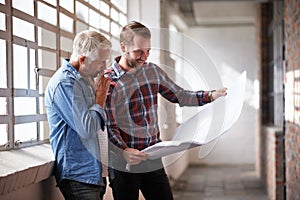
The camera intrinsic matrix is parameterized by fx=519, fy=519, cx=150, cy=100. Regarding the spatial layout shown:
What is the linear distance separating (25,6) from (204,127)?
1065 millimetres

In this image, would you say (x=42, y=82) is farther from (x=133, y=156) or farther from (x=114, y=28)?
(x=114, y=28)

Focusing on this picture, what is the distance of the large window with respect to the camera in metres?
2.34

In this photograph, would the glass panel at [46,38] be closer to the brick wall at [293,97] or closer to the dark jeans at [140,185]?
the dark jeans at [140,185]

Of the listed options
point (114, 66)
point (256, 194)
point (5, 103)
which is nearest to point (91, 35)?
point (114, 66)

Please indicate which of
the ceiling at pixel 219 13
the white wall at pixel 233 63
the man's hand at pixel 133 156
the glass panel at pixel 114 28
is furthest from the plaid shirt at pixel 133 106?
the white wall at pixel 233 63

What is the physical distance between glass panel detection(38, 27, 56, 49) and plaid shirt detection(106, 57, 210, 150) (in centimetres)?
51

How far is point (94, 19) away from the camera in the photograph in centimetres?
353

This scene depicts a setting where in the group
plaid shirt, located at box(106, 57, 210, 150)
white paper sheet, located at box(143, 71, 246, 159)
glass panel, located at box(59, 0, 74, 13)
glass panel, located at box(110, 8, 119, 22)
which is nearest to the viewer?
white paper sheet, located at box(143, 71, 246, 159)

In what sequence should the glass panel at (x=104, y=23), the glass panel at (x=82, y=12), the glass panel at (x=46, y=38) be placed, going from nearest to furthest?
1. the glass panel at (x=46, y=38)
2. the glass panel at (x=82, y=12)
3. the glass panel at (x=104, y=23)

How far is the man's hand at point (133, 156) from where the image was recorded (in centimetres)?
234

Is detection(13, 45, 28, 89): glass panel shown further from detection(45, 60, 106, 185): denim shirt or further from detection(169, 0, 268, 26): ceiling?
detection(169, 0, 268, 26): ceiling

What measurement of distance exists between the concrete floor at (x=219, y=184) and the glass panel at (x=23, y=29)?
3459 mm

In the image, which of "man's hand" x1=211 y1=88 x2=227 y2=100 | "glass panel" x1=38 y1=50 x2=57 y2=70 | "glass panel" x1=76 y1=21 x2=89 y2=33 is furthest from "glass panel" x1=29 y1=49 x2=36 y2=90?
"man's hand" x1=211 y1=88 x2=227 y2=100

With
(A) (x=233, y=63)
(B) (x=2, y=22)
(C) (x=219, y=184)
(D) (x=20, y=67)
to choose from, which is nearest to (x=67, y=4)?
(D) (x=20, y=67)
